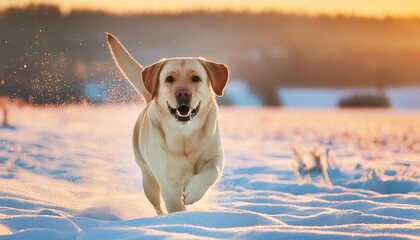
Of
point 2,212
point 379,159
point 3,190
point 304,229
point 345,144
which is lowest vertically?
point 304,229

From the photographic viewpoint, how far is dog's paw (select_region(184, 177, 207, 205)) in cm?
600

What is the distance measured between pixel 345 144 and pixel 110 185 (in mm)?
7331

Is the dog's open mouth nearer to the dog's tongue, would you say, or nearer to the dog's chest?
the dog's tongue

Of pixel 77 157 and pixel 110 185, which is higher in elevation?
pixel 77 157

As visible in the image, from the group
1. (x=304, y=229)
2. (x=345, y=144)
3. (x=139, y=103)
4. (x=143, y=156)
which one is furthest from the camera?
(x=345, y=144)

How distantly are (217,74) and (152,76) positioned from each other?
20.8 inches

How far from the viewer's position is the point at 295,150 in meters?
10.1

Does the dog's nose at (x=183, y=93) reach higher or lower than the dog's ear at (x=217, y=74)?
lower

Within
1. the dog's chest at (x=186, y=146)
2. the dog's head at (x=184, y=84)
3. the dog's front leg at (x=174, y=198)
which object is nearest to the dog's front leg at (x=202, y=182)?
the dog's chest at (x=186, y=146)

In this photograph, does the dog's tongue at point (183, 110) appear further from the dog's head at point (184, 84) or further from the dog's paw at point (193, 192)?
the dog's paw at point (193, 192)

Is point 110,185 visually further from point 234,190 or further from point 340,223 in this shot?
point 340,223

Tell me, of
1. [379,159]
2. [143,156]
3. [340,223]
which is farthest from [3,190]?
[379,159]

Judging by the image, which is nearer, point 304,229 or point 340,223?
point 304,229

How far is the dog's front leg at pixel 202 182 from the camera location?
6000 mm
